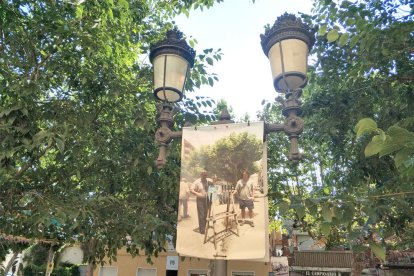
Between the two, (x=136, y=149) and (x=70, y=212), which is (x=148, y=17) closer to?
(x=136, y=149)

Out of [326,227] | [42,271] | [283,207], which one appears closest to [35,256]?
[42,271]

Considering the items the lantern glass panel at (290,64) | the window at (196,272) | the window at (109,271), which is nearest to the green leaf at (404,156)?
the lantern glass panel at (290,64)

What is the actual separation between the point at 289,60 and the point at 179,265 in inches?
696

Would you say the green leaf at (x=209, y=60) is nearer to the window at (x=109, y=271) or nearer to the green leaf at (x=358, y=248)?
the green leaf at (x=358, y=248)

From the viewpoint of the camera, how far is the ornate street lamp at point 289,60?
346 cm

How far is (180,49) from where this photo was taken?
13.0ft

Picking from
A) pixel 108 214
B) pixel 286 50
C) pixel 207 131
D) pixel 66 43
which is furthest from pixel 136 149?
pixel 286 50

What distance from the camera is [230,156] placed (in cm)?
326

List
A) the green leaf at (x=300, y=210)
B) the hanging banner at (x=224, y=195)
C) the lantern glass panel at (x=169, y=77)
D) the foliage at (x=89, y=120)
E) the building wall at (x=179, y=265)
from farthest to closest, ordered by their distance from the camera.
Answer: the building wall at (x=179, y=265) → the foliage at (x=89, y=120) → the lantern glass panel at (x=169, y=77) → the hanging banner at (x=224, y=195) → the green leaf at (x=300, y=210)

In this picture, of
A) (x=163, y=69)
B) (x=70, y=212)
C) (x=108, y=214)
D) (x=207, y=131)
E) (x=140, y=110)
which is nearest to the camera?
(x=207, y=131)

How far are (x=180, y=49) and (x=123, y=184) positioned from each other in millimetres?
3420

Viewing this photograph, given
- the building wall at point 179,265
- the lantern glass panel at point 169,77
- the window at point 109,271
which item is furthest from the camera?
the window at point 109,271

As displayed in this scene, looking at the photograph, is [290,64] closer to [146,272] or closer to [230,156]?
[230,156]

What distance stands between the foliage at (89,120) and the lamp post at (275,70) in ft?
5.06
